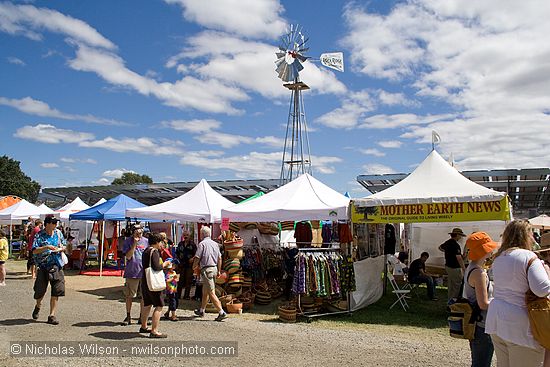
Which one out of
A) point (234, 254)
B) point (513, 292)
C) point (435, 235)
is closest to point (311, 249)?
point (234, 254)

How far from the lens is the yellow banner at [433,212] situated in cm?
852

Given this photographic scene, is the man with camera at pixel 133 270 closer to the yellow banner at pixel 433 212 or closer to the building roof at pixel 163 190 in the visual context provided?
the yellow banner at pixel 433 212

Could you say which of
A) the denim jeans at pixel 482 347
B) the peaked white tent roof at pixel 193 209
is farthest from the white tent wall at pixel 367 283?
the denim jeans at pixel 482 347

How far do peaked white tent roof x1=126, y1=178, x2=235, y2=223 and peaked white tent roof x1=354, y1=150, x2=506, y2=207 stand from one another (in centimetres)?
439

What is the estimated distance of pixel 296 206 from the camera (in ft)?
Result: 33.8

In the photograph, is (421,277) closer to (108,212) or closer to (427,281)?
(427,281)

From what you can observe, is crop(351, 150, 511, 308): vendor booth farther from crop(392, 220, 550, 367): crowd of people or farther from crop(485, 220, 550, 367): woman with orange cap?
crop(485, 220, 550, 367): woman with orange cap

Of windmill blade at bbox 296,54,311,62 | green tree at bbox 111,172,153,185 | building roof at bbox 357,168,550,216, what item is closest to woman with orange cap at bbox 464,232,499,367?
windmill blade at bbox 296,54,311,62

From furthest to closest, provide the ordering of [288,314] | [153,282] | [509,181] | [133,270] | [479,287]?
[509,181] → [288,314] → [133,270] → [153,282] → [479,287]

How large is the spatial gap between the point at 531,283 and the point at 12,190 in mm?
61508

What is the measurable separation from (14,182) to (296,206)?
55.3 meters

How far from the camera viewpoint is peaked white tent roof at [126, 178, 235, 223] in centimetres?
1225

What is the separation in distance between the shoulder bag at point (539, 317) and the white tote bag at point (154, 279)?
498 centimetres

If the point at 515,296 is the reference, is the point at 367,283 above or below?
below
